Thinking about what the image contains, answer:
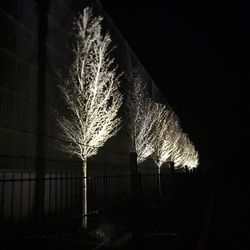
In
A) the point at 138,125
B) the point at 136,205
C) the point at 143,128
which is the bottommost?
the point at 136,205

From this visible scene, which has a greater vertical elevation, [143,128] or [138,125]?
[138,125]

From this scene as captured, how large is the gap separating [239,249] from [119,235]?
3.17 m

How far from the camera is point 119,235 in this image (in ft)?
22.5

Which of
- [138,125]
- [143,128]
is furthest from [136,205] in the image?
[138,125]

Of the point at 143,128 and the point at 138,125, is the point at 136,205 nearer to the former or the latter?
the point at 143,128

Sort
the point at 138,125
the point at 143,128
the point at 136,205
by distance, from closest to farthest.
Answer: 1. the point at 136,205
2. the point at 143,128
3. the point at 138,125

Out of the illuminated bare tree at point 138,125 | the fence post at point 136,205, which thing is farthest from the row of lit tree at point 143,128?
the fence post at point 136,205

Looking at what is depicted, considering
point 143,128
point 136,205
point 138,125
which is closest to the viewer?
point 136,205

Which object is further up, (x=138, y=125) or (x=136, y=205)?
(x=138, y=125)

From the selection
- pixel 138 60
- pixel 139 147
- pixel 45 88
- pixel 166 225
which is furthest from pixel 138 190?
pixel 138 60

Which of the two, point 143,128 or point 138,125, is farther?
point 138,125

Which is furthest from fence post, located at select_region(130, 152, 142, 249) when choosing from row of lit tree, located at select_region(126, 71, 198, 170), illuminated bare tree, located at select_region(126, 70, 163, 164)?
illuminated bare tree, located at select_region(126, 70, 163, 164)

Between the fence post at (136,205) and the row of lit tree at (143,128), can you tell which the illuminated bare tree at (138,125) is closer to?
the row of lit tree at (143,128)

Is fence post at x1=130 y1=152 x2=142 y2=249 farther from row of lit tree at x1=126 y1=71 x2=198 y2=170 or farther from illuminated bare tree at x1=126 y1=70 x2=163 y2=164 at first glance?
illuminated bare tree at x1=126 y1=70 x2=163 y2=164
